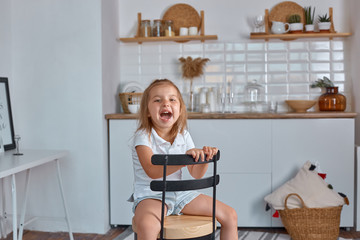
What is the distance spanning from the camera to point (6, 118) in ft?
9.69

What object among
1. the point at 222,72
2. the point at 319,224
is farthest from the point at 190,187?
the point at 222,72

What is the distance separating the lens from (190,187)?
5.59ft

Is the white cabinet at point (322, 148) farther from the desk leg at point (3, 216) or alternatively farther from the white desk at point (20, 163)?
the desk leg at point (3, 216)

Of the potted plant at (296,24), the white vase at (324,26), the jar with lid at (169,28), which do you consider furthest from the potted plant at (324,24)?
the jar with lid at (169,28)

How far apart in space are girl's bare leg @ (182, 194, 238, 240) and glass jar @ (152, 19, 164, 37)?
1983 mm

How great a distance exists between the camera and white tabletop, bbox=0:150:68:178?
2239mm

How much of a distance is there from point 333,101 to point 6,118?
2.44 meters

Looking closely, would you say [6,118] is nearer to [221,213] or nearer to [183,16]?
[183,16]

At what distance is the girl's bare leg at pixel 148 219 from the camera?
5.54 feet

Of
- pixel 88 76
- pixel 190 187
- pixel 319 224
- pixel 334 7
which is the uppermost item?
pixel 334 7

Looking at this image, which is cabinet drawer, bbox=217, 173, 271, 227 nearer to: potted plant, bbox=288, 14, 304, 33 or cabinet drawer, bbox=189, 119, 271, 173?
cabinet drawer, bbox=189, 119, 271, 173

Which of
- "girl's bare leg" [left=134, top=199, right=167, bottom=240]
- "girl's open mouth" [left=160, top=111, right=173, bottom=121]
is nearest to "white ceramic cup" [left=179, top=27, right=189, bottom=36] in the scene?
"girl's open mouth" [left=160, top=111, right=173, bottom=121]

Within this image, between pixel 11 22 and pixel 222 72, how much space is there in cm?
171

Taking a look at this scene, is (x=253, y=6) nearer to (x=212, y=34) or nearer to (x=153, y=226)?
(x=212, y=34)
